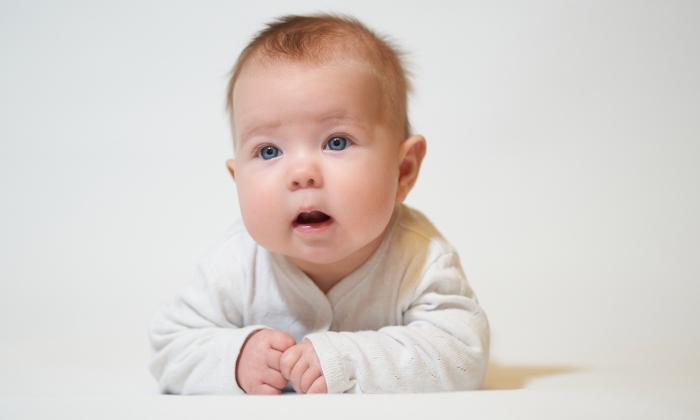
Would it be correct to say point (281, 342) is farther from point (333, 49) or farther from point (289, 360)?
point (333, 49)

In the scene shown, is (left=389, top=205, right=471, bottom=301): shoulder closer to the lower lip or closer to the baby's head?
the baby's head

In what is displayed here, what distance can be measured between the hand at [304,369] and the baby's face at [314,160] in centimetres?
22

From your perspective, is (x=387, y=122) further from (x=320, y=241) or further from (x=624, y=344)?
(x=624, y=344)

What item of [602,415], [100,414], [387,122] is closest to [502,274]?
[387,122]

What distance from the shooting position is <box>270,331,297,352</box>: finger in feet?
5.44

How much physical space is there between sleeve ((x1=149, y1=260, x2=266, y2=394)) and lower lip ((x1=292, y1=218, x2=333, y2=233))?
0.28 m

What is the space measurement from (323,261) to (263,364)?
0.91ft

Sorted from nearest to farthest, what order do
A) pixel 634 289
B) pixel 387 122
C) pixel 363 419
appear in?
pixel 363 419 < pixel 387 122 < pixel 634 289

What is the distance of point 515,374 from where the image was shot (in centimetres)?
198

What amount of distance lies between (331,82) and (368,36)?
10.5 inches

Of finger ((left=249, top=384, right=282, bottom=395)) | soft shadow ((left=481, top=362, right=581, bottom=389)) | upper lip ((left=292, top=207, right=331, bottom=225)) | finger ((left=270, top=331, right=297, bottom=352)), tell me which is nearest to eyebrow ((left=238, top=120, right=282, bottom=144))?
upper lip ((left=292, top=207, right=331, bottom=225))

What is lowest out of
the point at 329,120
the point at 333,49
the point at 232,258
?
the point at 232,258

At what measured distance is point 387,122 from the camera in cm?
177

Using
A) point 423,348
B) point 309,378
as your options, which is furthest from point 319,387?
point 423,348
